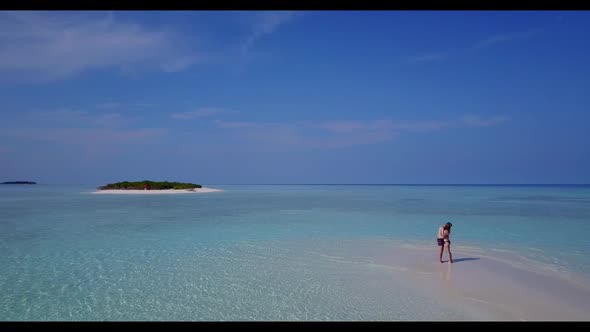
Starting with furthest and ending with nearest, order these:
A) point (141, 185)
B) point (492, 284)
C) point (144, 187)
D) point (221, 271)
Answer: point (141, 185)
point (144, 187)
point (221, 271)
point (492, 284)

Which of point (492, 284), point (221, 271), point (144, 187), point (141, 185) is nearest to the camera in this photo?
point (492, 284)

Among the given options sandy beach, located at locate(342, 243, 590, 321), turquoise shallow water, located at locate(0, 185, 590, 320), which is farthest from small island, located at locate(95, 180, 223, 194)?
sandy beach, located at locate(342, 243, 590, 321)

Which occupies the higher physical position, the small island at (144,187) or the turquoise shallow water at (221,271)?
the small island at (144,187)

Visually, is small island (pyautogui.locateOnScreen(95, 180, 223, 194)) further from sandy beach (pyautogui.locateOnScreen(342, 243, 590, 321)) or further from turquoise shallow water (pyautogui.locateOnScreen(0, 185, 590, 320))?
sandy beach (pyautogui.locateOnScreen(342, 243, 590, 321))

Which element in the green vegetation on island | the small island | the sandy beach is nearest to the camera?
the sandy beach

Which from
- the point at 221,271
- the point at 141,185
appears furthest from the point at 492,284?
the point at 141,185

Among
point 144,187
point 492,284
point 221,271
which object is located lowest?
point 221,271

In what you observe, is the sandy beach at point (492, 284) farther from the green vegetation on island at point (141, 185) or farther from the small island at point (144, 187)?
the green vegetation on island at point (141, 185)

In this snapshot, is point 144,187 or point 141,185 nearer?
point 144,187

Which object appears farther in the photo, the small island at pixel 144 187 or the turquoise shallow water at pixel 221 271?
Answer: the small island at pixel 144 187

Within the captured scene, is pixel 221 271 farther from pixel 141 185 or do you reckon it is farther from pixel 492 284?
pixel 141 185

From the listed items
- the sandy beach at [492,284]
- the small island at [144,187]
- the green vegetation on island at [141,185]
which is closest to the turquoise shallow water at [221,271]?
the sandy beach at [492,284]

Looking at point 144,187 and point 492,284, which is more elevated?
point 144,187
